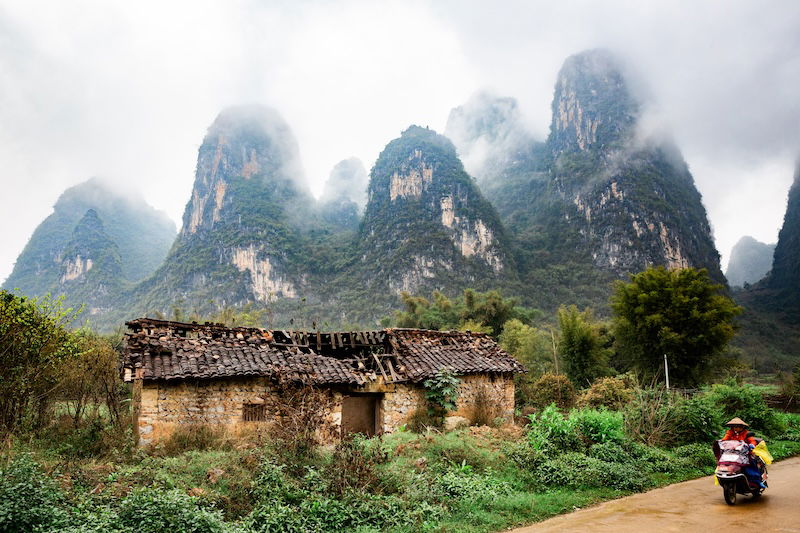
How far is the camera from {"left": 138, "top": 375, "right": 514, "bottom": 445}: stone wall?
9.74 metres

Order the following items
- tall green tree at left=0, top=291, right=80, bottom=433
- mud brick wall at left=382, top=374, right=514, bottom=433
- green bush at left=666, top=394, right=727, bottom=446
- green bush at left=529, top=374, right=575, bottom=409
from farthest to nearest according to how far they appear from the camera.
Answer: green bush at left=529, top=374, right=575, bottom=409 < mud brick wall at left=382, top=374, right=514, bottom=433 < green bush at left=666, top=394, right=727, bottom=446 < tall green tree at left=0, top=291, right=80, bottom=433

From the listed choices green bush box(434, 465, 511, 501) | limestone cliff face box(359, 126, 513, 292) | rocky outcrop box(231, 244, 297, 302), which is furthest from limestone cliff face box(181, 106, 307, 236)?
green bush box(434, 465, 511, 501)

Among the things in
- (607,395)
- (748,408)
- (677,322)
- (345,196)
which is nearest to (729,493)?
(748,408)

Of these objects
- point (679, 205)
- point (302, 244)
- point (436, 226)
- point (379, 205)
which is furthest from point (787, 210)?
point (302, 244)

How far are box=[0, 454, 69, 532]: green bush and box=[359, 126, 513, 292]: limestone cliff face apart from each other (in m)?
73.3

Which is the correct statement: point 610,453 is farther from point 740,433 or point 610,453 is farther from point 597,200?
point 597,200

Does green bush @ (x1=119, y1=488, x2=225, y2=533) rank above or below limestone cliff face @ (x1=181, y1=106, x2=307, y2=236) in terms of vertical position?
below

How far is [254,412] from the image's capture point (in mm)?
10883

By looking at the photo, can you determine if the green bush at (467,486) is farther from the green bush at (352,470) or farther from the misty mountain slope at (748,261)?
the misty mountain slope at (748,261)

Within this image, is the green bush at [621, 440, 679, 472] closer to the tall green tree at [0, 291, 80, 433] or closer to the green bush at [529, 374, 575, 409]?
the green bush at [529, 374, 575, 409]

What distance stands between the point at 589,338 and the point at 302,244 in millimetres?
83812

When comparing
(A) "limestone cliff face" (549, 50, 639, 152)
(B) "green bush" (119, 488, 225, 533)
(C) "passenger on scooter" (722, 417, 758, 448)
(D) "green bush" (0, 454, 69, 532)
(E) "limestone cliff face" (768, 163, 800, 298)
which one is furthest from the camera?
(A) "limestone cliff face" (549, 50, 639, 152)

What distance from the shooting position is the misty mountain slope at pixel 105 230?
119438 mm

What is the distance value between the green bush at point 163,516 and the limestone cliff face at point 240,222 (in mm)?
77644
